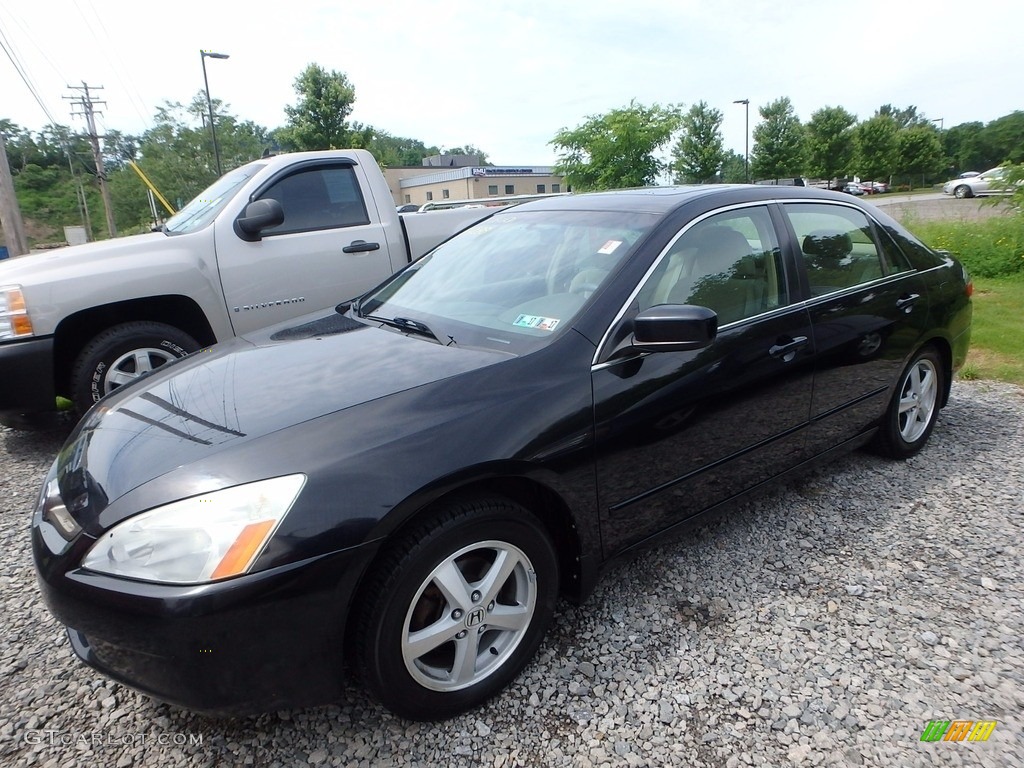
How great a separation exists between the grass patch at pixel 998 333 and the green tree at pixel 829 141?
3860 cm

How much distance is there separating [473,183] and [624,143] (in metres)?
33.1

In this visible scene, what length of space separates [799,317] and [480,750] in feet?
7.27

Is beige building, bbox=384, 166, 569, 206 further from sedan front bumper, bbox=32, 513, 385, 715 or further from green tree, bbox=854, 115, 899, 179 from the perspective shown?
sedan front bumper, bbox=32, 513, 385, 715

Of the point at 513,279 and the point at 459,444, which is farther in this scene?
the point at 513,279

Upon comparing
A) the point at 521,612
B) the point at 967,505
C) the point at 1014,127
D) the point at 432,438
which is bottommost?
the point at 967,505

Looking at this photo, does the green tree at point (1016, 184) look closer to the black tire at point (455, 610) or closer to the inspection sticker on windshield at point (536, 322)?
the inspection sticker on windshield at point (536, 322)

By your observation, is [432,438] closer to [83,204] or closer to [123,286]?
[123,286]

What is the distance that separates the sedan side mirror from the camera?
219 centimetres

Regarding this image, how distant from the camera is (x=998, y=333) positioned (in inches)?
262

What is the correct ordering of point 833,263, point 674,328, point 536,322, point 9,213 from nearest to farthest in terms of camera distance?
point 674,328 → point 536,322 → point 833,263 → point 9,213

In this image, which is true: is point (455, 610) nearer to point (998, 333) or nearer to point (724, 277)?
point (724, 277)

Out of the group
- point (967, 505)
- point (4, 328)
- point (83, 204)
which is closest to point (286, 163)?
point (4, 328)

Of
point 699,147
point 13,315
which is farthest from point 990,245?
point 699,147

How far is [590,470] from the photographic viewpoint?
222cm
